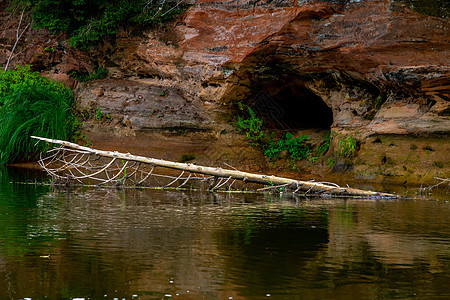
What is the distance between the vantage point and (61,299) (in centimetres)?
329

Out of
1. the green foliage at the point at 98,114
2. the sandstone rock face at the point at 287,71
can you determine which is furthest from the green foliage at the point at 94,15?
the green foliage at the point at 98,114

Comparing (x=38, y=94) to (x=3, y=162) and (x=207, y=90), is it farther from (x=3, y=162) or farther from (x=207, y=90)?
(x=207, y=90)

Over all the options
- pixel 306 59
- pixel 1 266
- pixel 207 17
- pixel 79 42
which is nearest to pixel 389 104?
pixel 306 59

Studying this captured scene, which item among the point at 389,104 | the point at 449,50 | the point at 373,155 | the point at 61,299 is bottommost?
the point at 61,299

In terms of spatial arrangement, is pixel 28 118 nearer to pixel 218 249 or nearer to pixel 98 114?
pixel 98 114

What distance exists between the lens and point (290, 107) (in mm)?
16000

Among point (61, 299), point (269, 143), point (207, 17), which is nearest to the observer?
point (61, 299)

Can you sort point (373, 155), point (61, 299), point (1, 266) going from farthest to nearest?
point (373, 155), point (1, 266), point (61, 299)

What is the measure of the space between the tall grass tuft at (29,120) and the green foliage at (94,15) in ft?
5.41

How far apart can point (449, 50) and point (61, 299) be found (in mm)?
9427

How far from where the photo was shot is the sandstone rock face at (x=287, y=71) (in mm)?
11398

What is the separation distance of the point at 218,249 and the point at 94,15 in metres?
12.0

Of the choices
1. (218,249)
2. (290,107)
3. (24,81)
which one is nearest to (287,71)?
(290,107)

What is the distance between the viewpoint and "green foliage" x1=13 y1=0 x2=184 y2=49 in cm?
1449
